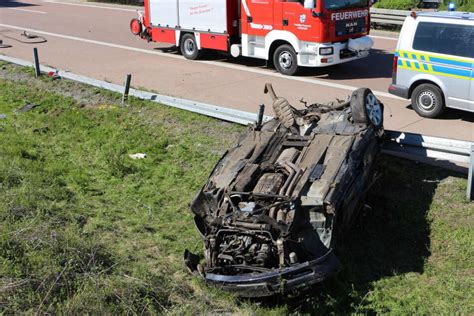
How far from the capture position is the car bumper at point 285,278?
552cm

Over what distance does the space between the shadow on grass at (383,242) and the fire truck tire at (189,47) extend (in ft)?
33.2

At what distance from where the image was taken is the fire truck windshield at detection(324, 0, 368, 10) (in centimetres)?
1457

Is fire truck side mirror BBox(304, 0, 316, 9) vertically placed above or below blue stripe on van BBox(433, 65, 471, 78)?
above

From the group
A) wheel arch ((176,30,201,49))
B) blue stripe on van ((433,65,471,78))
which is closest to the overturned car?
blue stripe on van ((433,65,471,78))

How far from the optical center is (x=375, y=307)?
19.5 feet

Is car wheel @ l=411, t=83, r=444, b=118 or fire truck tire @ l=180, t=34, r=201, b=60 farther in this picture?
fire truck tire @ l=180, t=34, r=201, b=60

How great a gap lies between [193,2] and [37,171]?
9.43m

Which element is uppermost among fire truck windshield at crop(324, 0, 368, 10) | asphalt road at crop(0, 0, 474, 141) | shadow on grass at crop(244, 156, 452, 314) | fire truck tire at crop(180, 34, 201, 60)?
fire truck windshield at crop(324, 0, 368, 10)

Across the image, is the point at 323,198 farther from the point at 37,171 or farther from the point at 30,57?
the point at 30,57

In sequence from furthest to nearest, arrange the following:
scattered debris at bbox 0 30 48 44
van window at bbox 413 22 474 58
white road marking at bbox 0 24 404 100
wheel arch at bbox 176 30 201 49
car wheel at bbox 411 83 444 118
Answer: scattered debris at bbox 0 30 48 44 → wheel arch at bbox 176 30 201 49 → white road marking at bbox 0 24 404 100 → car wheel at bbox 411 83 444 118 → van window at bbox 413 22 474 58

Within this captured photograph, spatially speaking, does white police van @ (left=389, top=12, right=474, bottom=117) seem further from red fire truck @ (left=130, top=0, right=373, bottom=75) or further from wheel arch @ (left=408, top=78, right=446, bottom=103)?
red fire truck @ (left=130, top=0, right=373, bottom=75)

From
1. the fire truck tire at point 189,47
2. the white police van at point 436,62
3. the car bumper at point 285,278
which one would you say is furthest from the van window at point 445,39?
the fire truck tire at point 189,47

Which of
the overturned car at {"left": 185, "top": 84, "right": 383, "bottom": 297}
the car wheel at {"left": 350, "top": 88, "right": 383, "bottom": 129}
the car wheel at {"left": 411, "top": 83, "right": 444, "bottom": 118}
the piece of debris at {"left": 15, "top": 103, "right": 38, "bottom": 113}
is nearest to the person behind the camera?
the overturned car at {"left": 185, "top": 84, "right": 383, "bottom": 297}

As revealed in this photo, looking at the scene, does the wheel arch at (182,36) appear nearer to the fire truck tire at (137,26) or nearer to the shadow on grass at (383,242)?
the fire truck tire at (137,26)
